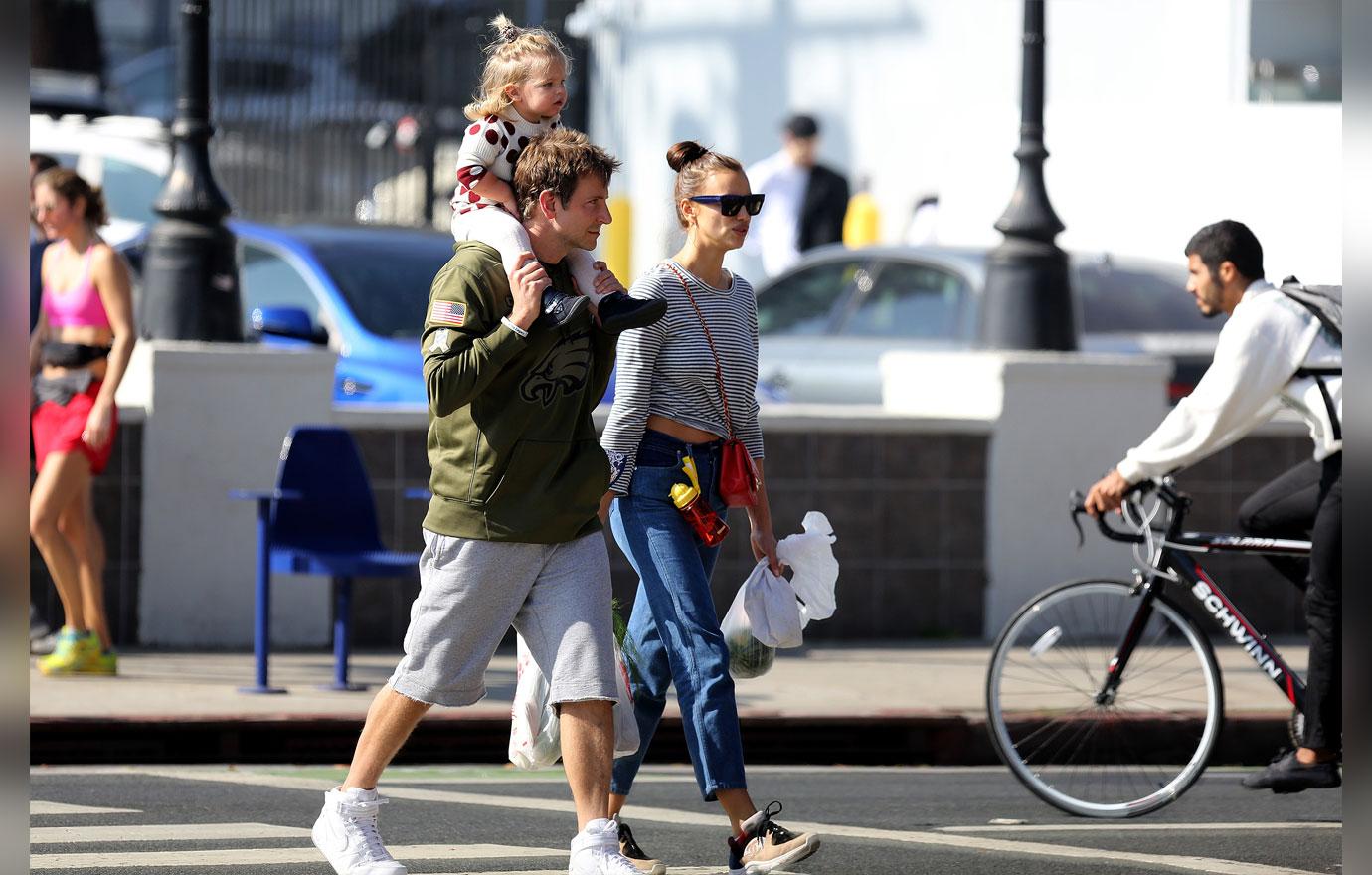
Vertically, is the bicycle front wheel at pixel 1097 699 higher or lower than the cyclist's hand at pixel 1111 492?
lower

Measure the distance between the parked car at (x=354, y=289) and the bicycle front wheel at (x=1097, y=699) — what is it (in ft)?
14.1

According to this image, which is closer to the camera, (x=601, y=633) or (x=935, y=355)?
(x=601, y=633)

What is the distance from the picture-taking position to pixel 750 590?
18.9ft

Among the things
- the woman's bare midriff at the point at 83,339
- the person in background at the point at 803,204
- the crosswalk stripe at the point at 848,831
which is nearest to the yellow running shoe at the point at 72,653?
the woman's bare midriff at the point at 83,339

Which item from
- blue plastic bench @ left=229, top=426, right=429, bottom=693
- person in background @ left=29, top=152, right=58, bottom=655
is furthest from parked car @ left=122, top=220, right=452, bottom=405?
blue plastic bench @ left=229, top=426, right=429, bottom=693

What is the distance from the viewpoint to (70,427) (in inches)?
345

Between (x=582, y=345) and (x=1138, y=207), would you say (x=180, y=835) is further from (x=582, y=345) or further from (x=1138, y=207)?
(x=1138, y=207)

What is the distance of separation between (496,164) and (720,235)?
0.70 meters

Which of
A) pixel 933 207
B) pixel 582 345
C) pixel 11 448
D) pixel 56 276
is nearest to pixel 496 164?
pixel 582 345

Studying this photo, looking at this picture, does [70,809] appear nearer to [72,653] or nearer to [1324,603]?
[72,653]

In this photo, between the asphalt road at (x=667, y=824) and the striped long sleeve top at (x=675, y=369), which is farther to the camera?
the asphalt road at (x=667, y=824)

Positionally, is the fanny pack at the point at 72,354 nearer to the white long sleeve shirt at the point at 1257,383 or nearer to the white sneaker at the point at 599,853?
the white long sleeve shirt at the point at 1257,383

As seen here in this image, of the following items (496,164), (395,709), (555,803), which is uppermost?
(496,164)

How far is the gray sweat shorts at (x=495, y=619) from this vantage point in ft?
16.4
